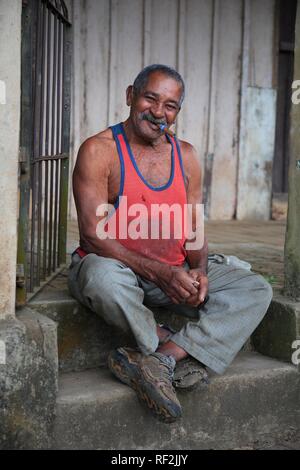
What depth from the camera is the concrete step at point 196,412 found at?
2936 millimetres

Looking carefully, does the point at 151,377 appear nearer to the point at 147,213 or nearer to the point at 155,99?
the point at 147,213

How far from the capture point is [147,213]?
10.9 ft

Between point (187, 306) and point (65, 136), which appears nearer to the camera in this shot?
point (187, 306)

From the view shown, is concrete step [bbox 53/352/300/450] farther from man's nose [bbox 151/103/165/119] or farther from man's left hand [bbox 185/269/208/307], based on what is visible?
man's nose [bbox 151/103/165/119]

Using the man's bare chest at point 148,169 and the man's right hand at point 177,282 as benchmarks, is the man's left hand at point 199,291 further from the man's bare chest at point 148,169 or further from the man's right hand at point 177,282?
the man's bare chest at point 148,169

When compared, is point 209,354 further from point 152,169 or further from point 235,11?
point 235,11

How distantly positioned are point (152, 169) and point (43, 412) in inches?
48.9

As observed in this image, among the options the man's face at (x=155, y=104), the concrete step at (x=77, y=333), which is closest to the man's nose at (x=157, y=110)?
the man's face at (x=155, y=104)

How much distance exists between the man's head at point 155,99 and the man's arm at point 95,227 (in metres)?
0.23

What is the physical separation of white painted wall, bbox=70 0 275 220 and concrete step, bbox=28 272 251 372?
139 inches

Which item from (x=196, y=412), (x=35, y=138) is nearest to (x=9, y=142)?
(x=35, y=138)

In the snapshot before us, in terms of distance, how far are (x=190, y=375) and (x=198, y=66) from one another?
15.5 feet

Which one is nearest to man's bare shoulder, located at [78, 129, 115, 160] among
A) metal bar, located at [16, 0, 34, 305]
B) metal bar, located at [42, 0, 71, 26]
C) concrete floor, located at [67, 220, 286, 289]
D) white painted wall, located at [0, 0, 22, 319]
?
metal bar, located at [16, 0, 34, 305]
